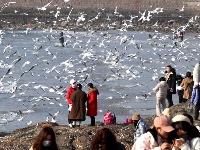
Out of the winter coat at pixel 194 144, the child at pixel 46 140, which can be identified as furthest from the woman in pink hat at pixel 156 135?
the child at pixel 46 140

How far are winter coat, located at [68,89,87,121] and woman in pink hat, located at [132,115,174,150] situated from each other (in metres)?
5.99

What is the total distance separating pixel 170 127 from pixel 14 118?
1206 centimetres

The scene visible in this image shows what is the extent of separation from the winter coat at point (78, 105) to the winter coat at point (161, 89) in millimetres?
1537

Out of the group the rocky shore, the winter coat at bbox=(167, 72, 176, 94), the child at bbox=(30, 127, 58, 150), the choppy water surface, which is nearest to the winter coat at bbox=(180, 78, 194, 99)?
the winter coat at bbox=(167, 72, 176, 94)

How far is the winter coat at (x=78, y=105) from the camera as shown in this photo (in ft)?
40.7

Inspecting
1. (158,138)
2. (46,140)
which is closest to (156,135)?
(158,138)

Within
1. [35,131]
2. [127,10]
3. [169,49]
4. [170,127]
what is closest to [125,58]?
[169,49]

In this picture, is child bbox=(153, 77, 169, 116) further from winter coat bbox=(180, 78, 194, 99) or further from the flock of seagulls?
the flock of seagulls

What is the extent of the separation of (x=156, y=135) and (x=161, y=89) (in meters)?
7.12

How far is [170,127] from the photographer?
6.24 m

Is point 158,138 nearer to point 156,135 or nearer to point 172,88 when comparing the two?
point 156,135

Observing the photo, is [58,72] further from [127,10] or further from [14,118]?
[127,10]

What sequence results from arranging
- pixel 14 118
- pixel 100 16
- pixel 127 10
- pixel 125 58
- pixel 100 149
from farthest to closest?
pixel 127 10 < pixel 100 16 < pixel 125 58 < pixel 14 118 < pixel 100 149

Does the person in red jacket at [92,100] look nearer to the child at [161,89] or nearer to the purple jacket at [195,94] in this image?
the child at [161,89]
